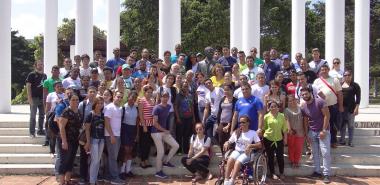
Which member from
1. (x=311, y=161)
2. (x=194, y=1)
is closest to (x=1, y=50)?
(x=311, y=161)

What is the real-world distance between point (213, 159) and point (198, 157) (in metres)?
1.45

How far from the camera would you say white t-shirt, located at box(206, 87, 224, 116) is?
14156 millimetres

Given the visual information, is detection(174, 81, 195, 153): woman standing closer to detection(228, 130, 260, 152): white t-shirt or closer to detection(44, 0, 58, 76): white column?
detection(228, 130, 260, 152): white t-shirt

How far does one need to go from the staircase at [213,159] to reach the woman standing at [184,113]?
32.2 inches

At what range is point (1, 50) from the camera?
22906 mm

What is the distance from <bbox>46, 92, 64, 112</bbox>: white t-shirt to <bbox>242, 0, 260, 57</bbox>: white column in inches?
444

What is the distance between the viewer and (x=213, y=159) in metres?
14.9

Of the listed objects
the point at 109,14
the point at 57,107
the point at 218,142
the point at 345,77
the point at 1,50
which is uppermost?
the point at 109,14

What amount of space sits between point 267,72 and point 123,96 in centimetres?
502

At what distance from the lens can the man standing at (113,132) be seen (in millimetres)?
13008

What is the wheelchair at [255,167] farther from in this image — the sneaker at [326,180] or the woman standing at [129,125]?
the woman standing at [129,125]

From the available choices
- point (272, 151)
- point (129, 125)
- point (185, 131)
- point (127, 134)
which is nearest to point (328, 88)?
point (272, 151)

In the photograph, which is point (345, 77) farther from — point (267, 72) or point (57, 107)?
point (57, 107)

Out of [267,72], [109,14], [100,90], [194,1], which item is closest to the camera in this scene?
[100,90]
